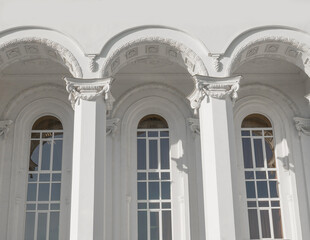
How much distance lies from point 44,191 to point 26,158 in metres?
1.23

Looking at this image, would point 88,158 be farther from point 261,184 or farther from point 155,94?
point 261,184

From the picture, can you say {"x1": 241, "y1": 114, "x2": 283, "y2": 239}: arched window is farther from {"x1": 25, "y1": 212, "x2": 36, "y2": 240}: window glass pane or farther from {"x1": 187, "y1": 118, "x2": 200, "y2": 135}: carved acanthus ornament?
{"x1": 25, "y1": 212, "x2": 36, "y2": 240}: window glass pane

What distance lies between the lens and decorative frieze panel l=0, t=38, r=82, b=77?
44.7 feet

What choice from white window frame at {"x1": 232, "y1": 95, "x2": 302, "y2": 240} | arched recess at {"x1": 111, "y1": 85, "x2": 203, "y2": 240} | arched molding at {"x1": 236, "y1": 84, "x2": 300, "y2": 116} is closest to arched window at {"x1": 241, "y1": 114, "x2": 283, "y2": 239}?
white window frame at {"x1": 232, "y1": 95, "x2": 302, "y2": 240}

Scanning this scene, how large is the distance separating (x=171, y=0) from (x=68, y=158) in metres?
6.01

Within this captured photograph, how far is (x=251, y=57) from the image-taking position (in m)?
14.5

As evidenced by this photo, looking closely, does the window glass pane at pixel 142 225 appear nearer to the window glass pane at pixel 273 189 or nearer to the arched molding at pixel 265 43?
the window glass pane at pixel 273 189

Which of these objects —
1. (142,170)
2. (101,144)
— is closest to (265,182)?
(142,170)

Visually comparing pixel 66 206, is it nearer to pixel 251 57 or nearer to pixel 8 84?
pixel 8 84

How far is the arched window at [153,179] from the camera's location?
51.4 feet

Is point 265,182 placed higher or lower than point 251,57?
lower

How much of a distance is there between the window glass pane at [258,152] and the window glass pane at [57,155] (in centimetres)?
650

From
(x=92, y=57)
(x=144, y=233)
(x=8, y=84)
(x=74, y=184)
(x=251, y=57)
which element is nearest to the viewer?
(x=74, y=184)

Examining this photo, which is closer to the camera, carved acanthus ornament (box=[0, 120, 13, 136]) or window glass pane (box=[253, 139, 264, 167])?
carved acanthus ornament (box=[0, 120, 13, 136])
